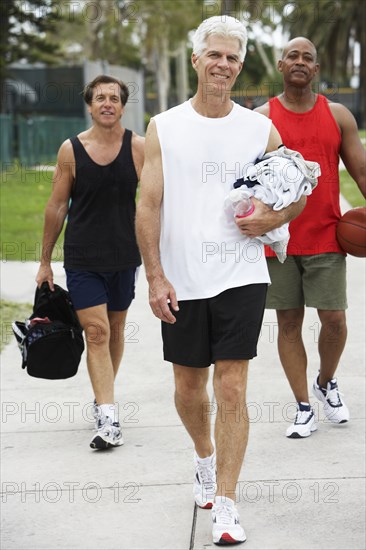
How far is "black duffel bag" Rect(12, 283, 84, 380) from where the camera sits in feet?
17.9

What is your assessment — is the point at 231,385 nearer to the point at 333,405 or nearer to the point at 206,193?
the point at 206,193

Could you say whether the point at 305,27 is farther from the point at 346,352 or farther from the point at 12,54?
the point at 346,352

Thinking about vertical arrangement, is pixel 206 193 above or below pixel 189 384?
above

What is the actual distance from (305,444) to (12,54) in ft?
90.9

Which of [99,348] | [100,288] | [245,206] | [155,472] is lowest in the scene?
[155,472]

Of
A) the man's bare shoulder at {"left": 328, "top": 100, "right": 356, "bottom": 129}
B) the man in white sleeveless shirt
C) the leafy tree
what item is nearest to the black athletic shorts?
the man in white sleeveless shirt

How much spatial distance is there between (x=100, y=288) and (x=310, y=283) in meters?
1.14

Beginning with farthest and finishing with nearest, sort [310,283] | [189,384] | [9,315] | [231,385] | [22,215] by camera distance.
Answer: [22,215] < [9,315] < [310,283] < [189,384] < [231,385]

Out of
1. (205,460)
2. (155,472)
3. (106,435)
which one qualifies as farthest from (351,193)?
(205,460)

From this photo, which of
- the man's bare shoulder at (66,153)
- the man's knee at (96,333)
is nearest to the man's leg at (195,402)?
the man's knee at (96,333)

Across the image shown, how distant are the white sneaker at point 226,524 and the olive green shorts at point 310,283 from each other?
150 cm

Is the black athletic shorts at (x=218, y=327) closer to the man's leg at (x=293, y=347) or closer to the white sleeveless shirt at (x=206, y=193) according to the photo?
the white sleeveless shirt at (x=206, y=193)

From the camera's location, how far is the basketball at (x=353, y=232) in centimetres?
538

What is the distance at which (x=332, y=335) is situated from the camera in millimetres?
5652
